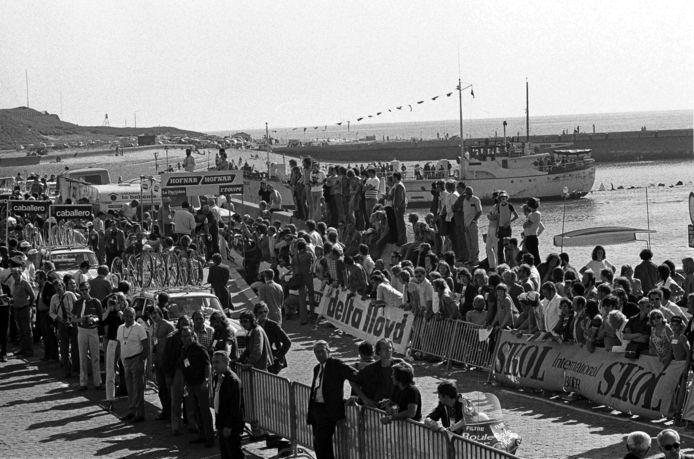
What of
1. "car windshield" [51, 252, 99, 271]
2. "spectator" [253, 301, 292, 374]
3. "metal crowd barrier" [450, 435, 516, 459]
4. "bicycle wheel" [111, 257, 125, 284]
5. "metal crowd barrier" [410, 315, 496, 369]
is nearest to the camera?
"metal crowd barrier" [450, 435, 516, 459]

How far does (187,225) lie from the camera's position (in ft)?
108

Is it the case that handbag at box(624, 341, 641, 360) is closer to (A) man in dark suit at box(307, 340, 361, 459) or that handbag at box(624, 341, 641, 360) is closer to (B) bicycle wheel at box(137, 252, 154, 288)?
(A) man in dark suit at box(307, 340, 361, 459)

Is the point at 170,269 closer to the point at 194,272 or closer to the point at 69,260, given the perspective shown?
the point at 194,272

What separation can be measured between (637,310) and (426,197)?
6727cm

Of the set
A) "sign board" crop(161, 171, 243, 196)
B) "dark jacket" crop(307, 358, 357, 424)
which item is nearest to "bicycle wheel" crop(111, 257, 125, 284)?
"sign board" crop(161, 171, 243, 196)

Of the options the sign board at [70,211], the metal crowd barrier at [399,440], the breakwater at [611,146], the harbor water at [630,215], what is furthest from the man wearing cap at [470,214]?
the breakwater at [611,146]

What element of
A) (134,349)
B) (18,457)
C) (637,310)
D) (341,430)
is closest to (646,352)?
(637,310)

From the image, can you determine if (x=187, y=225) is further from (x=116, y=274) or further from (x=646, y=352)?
(x=646, y=352)

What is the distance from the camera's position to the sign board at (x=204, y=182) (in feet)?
112

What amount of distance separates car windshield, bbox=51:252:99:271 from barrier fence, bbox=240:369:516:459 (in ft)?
42.7

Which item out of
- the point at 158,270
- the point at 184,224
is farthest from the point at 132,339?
the point at 184,224

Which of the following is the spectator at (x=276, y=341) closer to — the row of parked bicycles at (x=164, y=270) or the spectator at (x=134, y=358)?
the spectator at (x=134, y=358)

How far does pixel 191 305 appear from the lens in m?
19.6

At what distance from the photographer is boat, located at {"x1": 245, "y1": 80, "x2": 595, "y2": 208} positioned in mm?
83438
